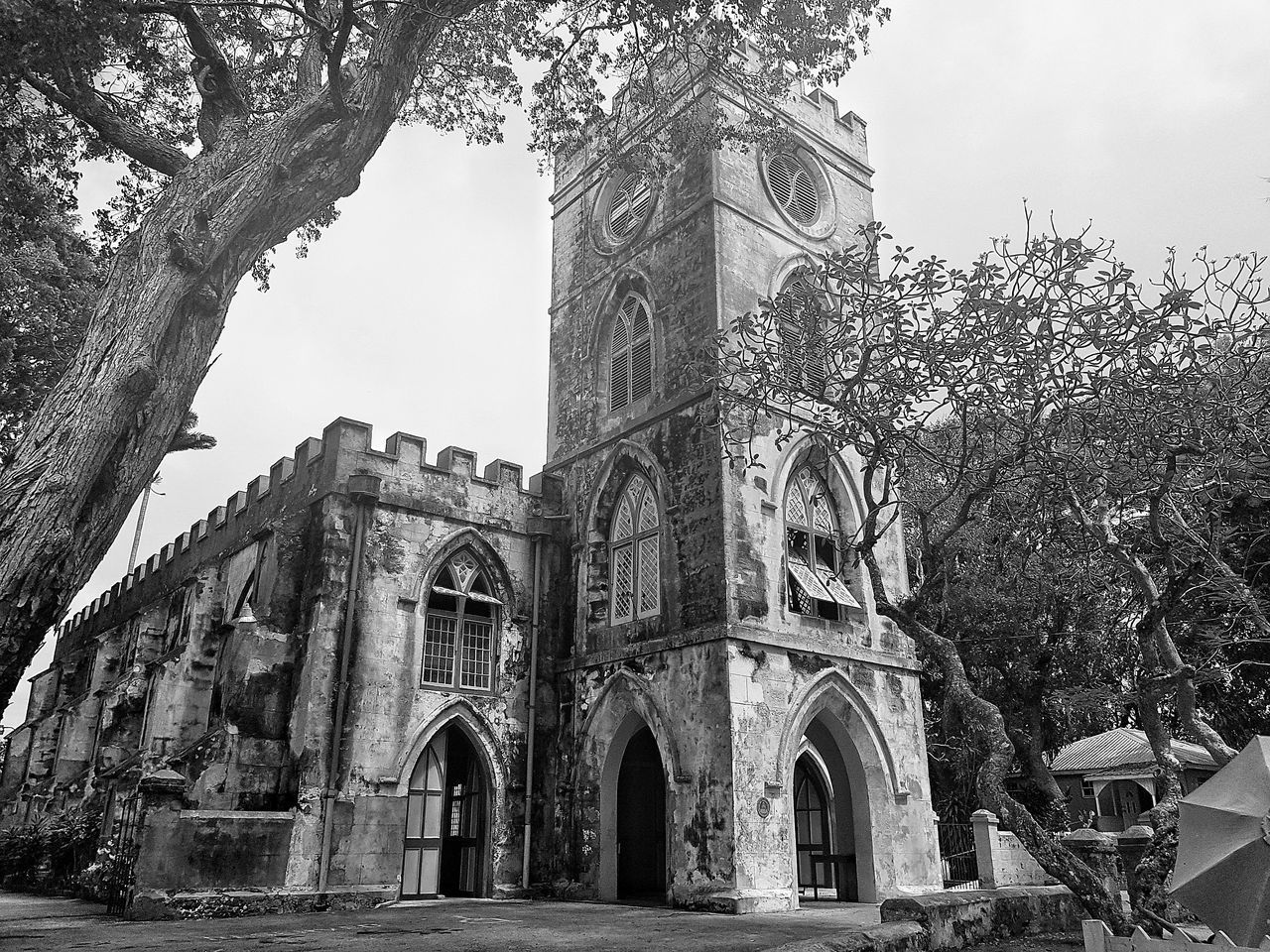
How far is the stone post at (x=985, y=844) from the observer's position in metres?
15.9

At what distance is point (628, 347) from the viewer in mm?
18141

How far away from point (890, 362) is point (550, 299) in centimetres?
1137

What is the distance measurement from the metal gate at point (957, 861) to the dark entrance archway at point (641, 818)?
16.1ft

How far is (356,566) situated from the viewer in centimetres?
1488

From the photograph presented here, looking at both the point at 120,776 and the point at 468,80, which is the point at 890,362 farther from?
the point at 120,776

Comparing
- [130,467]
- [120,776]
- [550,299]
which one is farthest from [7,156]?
[550,299]

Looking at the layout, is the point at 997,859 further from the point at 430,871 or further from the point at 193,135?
the point at 193,135

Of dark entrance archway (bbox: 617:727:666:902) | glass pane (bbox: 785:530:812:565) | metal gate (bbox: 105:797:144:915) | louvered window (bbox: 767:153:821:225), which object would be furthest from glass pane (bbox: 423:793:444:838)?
louvered window (bbox: 767:153:821:225)

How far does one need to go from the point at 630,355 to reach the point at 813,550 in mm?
5048

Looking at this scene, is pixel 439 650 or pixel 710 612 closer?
pixel 710 612

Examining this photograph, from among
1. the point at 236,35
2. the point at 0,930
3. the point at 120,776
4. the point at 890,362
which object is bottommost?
the point at 0,930

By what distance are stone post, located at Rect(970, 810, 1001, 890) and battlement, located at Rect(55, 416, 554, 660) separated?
372 inches

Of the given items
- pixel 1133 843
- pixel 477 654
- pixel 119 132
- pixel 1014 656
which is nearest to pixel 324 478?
pixel 477 654

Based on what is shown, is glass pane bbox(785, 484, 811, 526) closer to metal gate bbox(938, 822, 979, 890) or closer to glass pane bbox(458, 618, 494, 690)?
glass pane bbox(458, 618, 494, 690)
